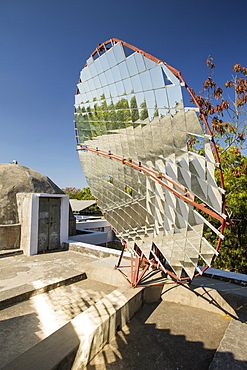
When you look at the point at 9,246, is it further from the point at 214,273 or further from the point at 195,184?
the point at 195,184

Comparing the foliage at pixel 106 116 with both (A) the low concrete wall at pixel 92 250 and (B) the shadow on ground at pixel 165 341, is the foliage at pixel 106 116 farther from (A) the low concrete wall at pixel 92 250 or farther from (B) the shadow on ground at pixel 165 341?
(A) the low concrete wall at pixel 92 250

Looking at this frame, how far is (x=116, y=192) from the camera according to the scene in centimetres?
609

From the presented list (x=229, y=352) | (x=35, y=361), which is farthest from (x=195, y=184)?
(x=35, y=361)

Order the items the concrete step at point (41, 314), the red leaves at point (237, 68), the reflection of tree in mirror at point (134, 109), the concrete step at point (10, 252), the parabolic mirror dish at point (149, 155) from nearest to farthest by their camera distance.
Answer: the parabolic mirror dish at point (149, 155) < the concrete step at point (41, 314) < the reflection of tree in mirror at point (134, 109) < the concrete step at point (10, 252) < the red leaves at point (237, 68)

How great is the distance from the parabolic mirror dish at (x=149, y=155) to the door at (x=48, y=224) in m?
5.82

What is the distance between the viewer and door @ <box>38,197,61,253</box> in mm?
11156

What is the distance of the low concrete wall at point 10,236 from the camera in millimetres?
10727

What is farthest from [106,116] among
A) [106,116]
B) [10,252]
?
[10,252]

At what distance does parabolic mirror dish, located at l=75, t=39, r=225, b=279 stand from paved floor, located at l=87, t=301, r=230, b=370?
1293mm

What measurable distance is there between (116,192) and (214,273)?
13.3 feet

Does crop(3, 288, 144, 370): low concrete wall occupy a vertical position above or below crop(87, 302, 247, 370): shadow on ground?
above

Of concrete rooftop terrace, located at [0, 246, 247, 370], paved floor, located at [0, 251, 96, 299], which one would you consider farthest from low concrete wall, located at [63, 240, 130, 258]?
concrete rooftop terrace, located at [0, 246, 247, 370]

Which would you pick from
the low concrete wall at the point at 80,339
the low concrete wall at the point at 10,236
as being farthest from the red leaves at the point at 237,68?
the low concrete wall at the point at 10,236

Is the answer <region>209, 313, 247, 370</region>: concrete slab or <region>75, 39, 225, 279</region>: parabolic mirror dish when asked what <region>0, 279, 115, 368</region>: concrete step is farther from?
<region>209, 313, 247, 370</region>: concrete slab
